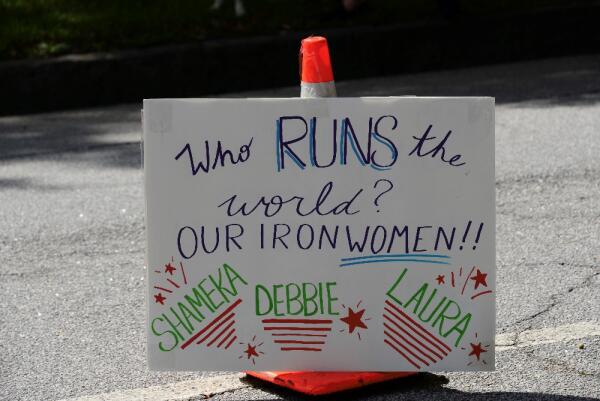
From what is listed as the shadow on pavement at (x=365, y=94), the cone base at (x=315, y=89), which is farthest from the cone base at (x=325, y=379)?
the shadow on pavement at (x=365, y=94)

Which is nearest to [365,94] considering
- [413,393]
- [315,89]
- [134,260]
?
[134,260]

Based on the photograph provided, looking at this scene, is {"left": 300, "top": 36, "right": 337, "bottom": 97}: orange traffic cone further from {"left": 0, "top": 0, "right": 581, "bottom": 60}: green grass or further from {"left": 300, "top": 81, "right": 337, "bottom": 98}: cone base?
{"left": 0, "top": 0, "right": 581, "bottom": 60}: green grass

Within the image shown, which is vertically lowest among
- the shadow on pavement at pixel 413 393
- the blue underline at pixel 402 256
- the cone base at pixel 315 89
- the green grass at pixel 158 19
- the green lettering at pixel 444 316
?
the shadow on pavement at pixel 413 393

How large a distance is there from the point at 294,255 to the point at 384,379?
464 mm

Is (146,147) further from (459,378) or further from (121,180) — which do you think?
(121,180)

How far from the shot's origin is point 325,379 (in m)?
3.91

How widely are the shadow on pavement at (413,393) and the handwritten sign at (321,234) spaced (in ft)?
0.31

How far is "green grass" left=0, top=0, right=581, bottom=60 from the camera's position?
1075 centimetres

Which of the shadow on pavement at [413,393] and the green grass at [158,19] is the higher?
the green grass at [158,19]

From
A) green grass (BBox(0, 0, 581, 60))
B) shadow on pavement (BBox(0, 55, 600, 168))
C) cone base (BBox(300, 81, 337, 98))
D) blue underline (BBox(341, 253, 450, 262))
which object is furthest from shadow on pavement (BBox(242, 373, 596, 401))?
green grass (BBox(0, 0, 581, 60))

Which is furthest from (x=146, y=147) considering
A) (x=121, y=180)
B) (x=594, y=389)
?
(x=121, y=180)

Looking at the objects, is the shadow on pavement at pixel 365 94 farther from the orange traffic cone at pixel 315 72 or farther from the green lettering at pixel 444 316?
the green lettering at pixel 444 316

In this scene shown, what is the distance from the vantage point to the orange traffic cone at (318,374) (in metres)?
3.89

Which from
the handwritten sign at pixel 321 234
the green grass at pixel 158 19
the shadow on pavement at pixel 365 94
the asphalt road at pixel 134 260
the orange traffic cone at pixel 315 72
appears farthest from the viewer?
the green grass at pixel 158 19
